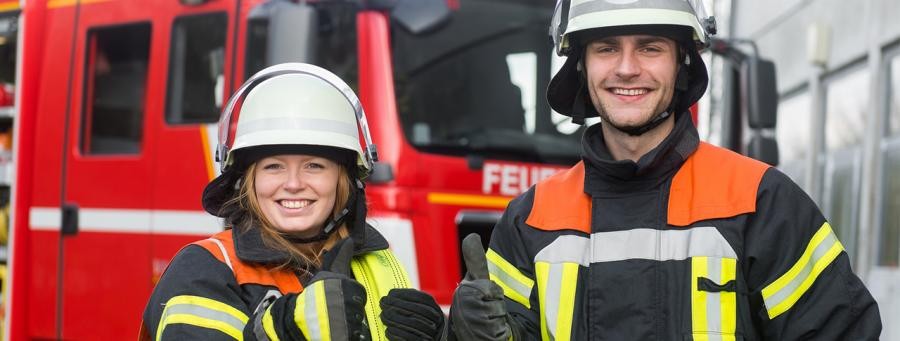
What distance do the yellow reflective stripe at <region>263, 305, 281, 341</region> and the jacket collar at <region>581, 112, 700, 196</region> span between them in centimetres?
77

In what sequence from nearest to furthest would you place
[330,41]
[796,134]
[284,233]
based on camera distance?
[284,233], [330,41], [796,134]

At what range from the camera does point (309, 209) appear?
296 cm

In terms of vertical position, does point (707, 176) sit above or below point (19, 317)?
above

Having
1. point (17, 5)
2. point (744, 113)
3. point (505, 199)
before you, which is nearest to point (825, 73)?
point (744, 113)

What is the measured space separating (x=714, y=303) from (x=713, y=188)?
262mm

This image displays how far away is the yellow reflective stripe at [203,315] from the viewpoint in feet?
8.80

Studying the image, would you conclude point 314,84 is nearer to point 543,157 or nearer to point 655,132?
point 655,132

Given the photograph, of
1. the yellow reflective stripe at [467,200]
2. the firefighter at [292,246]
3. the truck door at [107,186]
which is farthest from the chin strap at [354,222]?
the truck door at [107,186]

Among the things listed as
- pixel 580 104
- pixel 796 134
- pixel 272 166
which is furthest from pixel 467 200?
pixel 796 134

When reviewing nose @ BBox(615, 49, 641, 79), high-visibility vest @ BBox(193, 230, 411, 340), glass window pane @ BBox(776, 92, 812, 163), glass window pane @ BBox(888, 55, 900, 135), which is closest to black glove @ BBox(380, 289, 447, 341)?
high-visibility vest @ BBox(193, 230, 411, 340)

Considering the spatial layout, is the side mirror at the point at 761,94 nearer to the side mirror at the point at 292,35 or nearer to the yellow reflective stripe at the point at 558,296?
the side mirror at the point at 292,35

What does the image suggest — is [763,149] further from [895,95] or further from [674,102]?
[895,95]

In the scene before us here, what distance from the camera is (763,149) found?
18.6 ft

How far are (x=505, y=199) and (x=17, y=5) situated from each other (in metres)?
2.71
